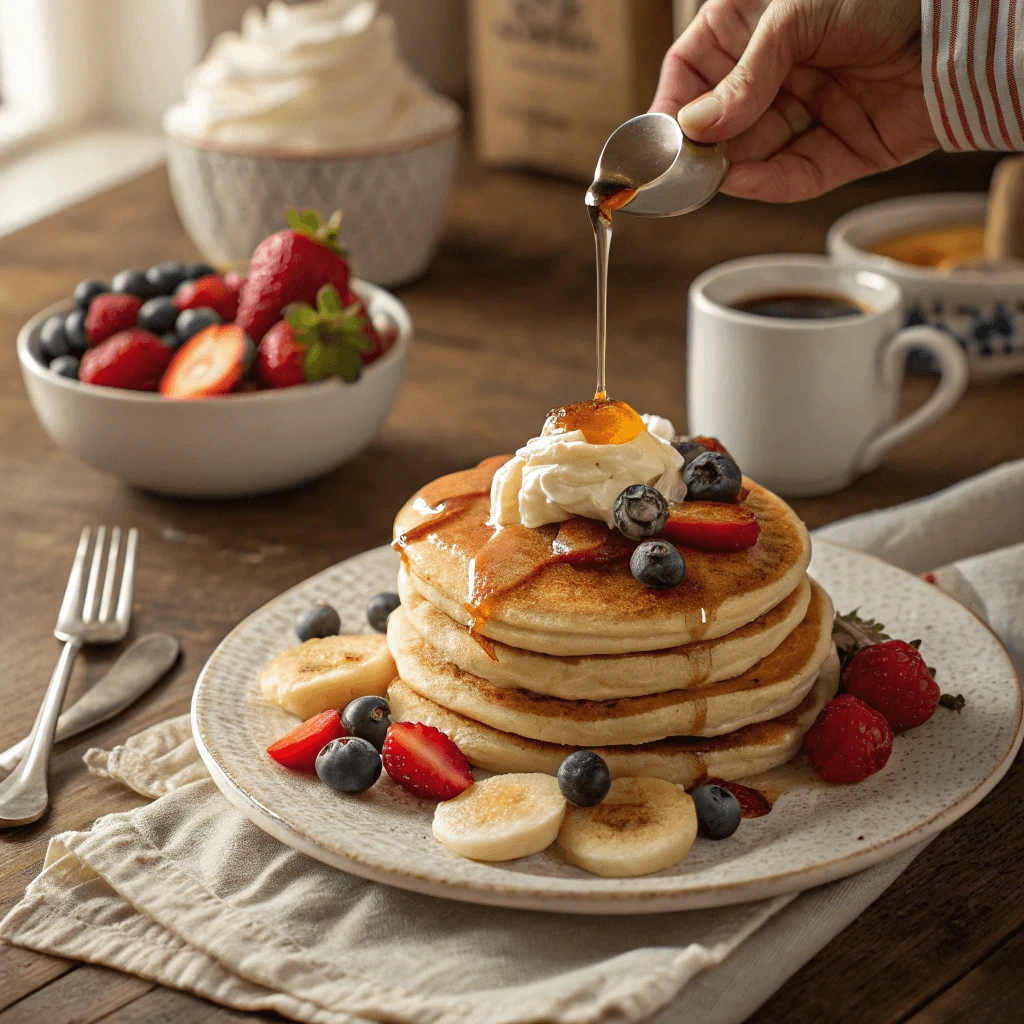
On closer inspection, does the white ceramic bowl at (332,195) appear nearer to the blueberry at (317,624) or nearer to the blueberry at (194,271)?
the blueberry at (194,271)

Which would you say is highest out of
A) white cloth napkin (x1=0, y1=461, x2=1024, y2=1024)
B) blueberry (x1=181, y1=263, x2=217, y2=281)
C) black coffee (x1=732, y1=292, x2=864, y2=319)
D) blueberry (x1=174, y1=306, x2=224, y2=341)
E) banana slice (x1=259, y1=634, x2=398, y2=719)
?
blueberry (x1=181, y1=263, x2=217, y2=281)

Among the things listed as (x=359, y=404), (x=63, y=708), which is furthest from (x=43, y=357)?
(x=63, y=708)

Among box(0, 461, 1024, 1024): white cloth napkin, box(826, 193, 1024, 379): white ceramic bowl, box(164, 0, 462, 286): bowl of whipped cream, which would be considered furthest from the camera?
box(164, 0, 462, 286): bowl of whipped cream

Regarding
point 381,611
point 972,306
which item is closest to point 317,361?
point 381,611

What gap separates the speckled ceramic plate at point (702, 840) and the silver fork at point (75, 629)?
174mm

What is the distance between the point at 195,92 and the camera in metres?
2.56

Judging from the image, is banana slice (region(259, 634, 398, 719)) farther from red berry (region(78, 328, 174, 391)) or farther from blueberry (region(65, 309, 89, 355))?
blueberry (region(65, 309, 89, 355))

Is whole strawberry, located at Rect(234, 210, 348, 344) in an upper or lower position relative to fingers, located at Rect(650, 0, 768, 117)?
lower

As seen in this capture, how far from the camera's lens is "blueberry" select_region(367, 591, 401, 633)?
1476mm

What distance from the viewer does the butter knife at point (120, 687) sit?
1.40m

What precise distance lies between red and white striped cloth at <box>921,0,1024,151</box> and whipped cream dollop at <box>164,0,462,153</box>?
3.93 feet

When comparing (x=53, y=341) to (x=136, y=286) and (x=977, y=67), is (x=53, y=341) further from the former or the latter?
(x=977, y=67)

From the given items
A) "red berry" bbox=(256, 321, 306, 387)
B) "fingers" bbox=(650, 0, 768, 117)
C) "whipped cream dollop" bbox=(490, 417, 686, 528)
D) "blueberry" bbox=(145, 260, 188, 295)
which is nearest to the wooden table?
"red berry" bbox=(256, 321, 306, 387)

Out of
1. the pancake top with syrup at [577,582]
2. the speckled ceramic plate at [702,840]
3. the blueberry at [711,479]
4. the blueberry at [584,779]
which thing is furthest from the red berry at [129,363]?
the blueberry at [584,779]
